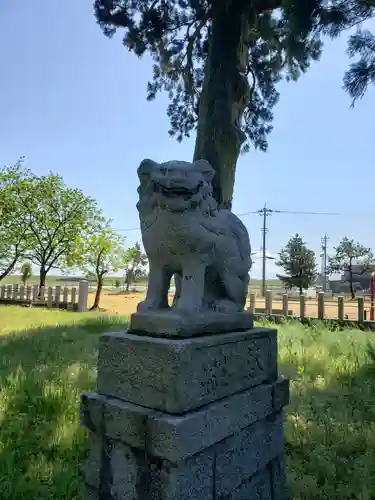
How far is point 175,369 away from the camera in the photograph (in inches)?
61.6

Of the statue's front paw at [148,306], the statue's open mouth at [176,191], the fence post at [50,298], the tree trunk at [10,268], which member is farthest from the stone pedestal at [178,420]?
the tree trunk at [10,268]

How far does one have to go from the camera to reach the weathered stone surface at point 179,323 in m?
1.70

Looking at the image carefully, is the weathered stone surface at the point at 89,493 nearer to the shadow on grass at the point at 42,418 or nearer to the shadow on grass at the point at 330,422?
the shadow on grass at the point at 42,418

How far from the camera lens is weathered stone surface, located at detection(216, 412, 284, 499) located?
5.70ft

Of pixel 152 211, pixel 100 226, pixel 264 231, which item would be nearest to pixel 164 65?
pixel 152 211

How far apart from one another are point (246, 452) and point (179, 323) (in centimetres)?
79

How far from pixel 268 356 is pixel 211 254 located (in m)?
0.75

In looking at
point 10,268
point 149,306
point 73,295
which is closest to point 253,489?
point 149,306

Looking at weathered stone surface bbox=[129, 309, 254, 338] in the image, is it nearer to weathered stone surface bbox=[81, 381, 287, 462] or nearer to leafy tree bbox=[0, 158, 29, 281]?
weathered stone surface bbox=[81, 381, 287, 462]

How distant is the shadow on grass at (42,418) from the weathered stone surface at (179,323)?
1258 mm

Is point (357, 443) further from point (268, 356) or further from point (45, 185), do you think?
point (45, 185)

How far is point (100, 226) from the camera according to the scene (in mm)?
15773

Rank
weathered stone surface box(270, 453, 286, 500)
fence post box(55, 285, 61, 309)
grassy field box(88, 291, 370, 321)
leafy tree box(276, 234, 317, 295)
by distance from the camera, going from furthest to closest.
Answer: leafy tree box(276, 234, 317, 295) < fence post box(55, 285, 61, 309) < grassy field box(88, 291, 370, 321) < weathered stone surface box(270, 453, 286, 500)

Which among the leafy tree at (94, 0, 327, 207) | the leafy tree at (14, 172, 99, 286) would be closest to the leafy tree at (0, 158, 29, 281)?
the leafy tree at (14, 172, 99, 286)
